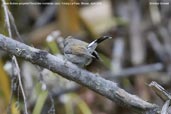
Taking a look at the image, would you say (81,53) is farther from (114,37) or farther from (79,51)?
(114,37)

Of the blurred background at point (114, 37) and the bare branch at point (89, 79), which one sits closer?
the bare branch at point (89, 79)

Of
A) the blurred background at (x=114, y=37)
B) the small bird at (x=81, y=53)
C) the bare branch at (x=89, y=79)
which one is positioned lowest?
the bare branch at (x=89, y=79)

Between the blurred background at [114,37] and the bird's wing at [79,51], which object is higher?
the blurred background at [114,37]

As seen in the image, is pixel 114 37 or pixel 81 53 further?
pixel 114 37

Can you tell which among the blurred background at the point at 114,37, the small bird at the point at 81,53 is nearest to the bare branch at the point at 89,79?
the small bird at the point at 81,53

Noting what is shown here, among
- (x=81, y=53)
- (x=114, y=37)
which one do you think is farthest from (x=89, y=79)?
(x=114, y=37)

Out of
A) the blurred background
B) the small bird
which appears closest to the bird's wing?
the small bird

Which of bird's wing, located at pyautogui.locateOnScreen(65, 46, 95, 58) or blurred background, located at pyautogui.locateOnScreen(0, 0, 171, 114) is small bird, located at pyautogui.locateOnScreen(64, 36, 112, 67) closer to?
bird's wing, located at pyautogui.locateOnScreen(65, 46, 95, 58)

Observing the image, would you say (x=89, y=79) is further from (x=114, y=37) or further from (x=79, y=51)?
A: (x=114, y=37)

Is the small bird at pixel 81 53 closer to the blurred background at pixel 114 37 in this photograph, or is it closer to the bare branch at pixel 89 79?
the bare branch at pixel 89 79

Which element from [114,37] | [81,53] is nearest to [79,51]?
[81,53]

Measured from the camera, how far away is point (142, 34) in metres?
3.58

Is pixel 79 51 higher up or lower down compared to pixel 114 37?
lower down

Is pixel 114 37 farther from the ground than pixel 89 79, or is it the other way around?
pixel 114 37
